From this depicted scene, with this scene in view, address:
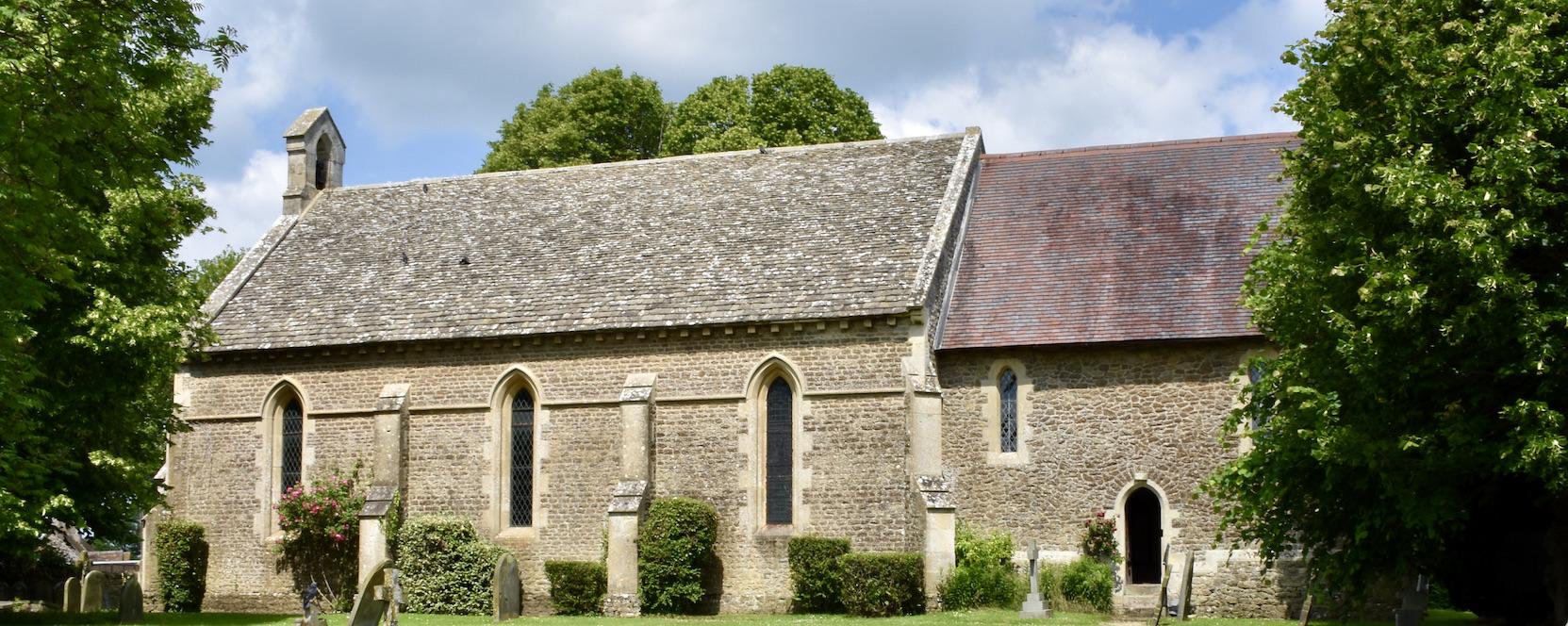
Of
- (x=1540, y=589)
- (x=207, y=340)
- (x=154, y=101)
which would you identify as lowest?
(x=1540, y=589)

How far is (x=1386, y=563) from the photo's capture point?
19.7 m

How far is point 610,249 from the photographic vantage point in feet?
99.4

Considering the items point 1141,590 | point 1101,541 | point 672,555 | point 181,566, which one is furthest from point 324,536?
point 1141,590

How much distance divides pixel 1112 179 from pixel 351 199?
1678cm

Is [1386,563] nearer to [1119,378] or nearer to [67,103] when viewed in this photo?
[1119,378]

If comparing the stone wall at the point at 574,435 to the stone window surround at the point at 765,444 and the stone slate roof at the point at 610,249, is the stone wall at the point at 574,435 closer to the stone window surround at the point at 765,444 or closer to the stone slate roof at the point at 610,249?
the stone window surround at the point at 765,444

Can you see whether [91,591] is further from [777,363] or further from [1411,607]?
[1411,607]

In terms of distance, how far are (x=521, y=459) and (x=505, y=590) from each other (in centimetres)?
327

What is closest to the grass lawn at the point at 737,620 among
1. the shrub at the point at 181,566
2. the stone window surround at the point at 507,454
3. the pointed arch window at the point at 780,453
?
the pointed arch window at the point at 780,453

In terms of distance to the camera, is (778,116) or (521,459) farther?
(778,116)

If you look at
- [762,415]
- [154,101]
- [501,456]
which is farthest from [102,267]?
[762,415]

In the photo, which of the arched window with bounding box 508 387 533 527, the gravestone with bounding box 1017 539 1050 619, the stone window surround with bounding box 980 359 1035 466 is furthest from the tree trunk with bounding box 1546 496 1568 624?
the arched window with bounding box 508 387 533 527

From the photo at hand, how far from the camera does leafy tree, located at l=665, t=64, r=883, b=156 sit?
40.9 meters

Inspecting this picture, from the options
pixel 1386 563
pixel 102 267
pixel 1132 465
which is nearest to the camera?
pixel 1386 563
